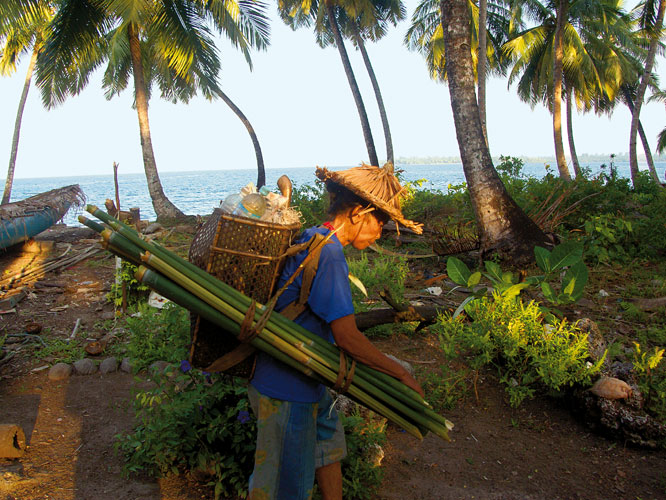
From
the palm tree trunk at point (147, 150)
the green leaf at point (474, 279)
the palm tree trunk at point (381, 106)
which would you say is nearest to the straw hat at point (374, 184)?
the green leaf at point (474, 279)

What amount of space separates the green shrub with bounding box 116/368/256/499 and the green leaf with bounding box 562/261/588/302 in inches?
96.5

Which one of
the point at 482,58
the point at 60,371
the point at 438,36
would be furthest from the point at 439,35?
the point at 60,371

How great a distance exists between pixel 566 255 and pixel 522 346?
31.0 inches

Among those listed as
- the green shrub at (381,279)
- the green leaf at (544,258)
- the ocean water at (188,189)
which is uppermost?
the green leaf at (544,258)

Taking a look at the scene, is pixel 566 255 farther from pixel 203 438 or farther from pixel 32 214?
pixel 32 214

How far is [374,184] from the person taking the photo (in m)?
2.06

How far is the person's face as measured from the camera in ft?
6.74

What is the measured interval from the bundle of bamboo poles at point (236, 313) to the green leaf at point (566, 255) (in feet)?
7.37

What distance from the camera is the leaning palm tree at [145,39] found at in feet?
38.6

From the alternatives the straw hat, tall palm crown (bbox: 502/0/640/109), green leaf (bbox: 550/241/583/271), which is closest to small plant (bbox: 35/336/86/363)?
the straw hat

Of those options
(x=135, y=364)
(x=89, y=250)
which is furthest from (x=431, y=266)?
(x=89, y=250)

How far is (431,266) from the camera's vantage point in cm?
707

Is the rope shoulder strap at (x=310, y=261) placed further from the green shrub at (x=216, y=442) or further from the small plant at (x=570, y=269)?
the small plant at (x=570, y=269)

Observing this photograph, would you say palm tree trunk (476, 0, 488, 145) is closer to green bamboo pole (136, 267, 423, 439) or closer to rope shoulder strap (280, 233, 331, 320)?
rope shoulder strap (280, 233, 331, 320)
